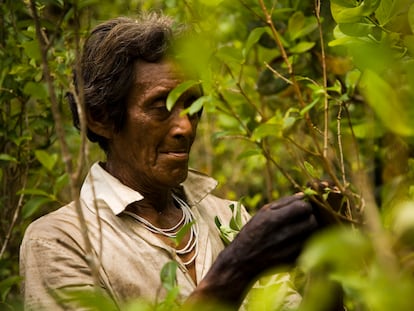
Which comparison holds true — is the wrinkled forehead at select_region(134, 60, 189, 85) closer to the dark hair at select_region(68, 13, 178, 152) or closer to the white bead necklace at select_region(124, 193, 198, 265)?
the dark hair at select_region(68, 13, 178, 152)

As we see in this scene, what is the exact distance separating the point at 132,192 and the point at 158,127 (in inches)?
7.0

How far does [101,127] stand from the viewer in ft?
7.72

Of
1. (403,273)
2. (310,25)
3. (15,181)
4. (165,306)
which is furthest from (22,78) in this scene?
(403,273)

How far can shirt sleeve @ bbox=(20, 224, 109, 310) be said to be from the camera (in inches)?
78.8

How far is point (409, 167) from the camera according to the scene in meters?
2.04

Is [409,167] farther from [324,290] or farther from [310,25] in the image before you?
[324,290]

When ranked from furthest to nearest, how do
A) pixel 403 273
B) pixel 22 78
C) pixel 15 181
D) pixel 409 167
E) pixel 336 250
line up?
1. pixel 15 181
2. pixel 22 78
3. pixel 409 167
4. pixel 403 273
5. pixel 336 250

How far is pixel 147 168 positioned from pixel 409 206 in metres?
1.43

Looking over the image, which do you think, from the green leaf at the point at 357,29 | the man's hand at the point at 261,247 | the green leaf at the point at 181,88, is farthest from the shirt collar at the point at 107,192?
the green leaf at the point at 357,29

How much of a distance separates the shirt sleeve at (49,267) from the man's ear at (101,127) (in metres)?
0.36

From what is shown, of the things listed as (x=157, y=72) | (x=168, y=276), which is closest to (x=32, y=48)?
(x=157, y=72)

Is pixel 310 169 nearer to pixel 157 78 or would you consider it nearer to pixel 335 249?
pixel 157 78

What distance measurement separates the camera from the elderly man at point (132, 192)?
2.05m

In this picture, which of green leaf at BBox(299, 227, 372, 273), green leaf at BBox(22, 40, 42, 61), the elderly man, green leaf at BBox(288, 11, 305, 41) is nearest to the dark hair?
the elderly man
